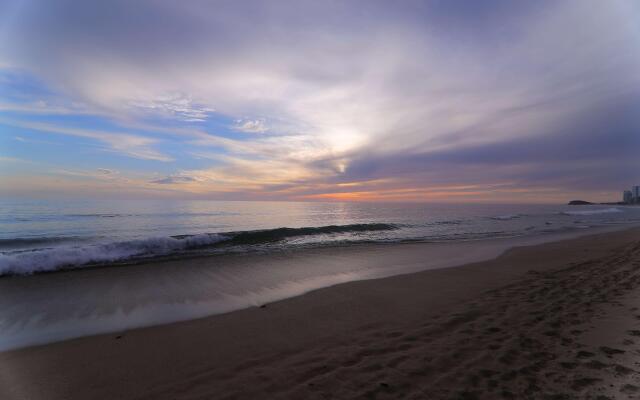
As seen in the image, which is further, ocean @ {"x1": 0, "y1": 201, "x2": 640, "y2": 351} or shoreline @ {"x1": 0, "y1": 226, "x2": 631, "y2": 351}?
ocean @ {"x1": 0, "y1": 201, "x2": 640, "y2": 351}

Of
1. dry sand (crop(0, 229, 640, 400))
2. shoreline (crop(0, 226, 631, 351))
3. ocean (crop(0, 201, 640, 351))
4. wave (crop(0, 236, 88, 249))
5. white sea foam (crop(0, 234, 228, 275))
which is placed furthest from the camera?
wave (crop(0, 236, 88, 249))

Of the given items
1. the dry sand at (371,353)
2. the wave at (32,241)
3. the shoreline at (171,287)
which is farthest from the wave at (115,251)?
the dry sand at (371,353)

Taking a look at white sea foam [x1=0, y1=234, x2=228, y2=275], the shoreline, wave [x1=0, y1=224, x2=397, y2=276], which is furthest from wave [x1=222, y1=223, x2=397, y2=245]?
the shoreline

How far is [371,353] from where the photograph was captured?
441 cm

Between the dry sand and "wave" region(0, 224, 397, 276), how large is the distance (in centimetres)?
821

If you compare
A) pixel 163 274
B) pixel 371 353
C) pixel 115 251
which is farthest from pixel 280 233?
pixel 371 353

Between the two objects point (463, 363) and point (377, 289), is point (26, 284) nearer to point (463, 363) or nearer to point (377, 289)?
point (377, 289)

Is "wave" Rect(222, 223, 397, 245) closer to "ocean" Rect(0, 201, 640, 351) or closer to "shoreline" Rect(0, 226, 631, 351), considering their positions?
"ocean" Rect(0, 201, 640, 351)

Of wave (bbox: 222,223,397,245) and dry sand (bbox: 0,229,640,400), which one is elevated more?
wave (bbox: 222,223,397,245)

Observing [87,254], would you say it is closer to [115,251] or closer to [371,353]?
[115,251]

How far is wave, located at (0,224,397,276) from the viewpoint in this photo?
35.8 ft

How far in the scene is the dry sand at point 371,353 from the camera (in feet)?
11.6

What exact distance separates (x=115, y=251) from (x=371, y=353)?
14259 millimetres

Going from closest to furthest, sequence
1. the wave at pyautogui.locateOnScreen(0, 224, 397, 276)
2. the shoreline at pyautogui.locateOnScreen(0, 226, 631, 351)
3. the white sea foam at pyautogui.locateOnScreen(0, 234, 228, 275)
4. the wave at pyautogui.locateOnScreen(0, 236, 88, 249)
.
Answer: the shoreline at pyautogui.locateOnScreen(0, 226, 631, 351) → the white sea foam at pyautogui.locateOnScreen(0, 234, 228, 275) → the wave at pyautogui.locateOnScreen(0, 224, 397, 276) → the wave at pyautogui.locateOnScreen(0, 236, 88, 249)
